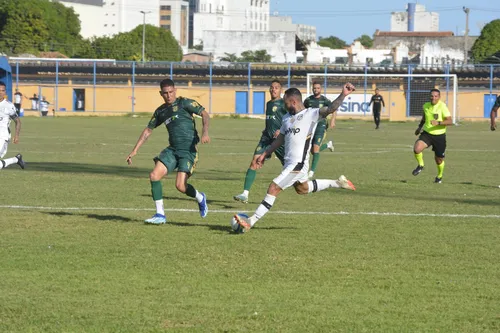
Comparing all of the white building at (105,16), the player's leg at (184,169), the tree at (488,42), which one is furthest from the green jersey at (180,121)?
the white building at (105,16)

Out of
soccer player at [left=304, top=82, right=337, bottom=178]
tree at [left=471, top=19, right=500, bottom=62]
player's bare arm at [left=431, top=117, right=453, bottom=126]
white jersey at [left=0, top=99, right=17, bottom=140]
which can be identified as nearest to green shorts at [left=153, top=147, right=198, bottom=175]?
white jersey at [left=0, top=99, right=17, bottom=140]

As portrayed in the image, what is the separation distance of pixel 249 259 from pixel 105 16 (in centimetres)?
17600

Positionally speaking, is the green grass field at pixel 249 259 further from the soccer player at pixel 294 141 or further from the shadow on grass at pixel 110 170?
the shadow on grass at pixel 110 170

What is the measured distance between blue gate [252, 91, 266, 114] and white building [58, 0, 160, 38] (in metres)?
96.5

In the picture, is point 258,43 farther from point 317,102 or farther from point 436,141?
point 436,141

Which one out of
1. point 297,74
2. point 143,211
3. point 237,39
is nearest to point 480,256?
point 143,211

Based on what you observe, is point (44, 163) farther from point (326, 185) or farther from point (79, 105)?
point (79, 105)

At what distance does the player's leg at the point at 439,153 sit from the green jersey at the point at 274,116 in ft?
14.8

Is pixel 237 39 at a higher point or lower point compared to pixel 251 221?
higher

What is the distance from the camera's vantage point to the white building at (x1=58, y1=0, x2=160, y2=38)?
176375mm

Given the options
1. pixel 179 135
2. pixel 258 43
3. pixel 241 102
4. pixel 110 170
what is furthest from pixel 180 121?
pixel 258 43

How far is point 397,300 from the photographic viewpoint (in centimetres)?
798

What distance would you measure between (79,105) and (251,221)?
6952cm

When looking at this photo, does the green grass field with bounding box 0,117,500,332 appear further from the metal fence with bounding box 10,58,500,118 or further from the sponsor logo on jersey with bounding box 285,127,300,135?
the metal fence with bounding box 10,58,500,118
